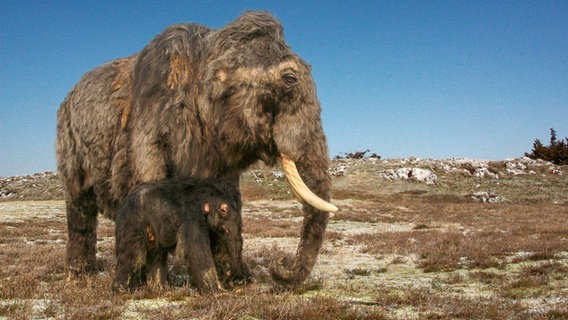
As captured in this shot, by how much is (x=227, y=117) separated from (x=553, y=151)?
48.4 metres

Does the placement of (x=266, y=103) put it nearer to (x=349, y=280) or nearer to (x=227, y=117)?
(x=227, y=117)

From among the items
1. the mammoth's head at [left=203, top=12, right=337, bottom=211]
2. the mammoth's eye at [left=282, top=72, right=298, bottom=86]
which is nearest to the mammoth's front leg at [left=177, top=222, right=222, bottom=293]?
the mammoth's head at [left=203, top=12, right=337, bottom=211]

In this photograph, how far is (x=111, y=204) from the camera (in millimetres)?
6531

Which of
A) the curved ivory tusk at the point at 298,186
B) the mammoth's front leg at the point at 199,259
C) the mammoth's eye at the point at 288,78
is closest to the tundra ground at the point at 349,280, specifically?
the mammoth's front leg at the point at 199,259

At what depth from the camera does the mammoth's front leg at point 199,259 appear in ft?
16.3

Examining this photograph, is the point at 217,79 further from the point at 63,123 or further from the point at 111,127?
the point at 63,123

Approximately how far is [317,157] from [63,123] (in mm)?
4576

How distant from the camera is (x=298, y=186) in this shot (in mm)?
4988

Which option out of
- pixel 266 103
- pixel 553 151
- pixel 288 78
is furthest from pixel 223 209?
pixel 553 151

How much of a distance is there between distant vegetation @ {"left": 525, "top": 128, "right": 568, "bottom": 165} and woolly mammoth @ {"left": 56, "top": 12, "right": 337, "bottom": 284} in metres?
46.6

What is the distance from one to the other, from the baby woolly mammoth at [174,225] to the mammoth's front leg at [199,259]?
19 millimetres

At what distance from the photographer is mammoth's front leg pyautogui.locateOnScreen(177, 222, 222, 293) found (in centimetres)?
496

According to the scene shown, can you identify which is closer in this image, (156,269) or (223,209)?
(223,209)

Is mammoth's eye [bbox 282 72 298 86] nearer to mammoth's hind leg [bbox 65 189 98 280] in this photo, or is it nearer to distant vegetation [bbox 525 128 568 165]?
mammoth's hind leg [bbox 65 189 98 280]
